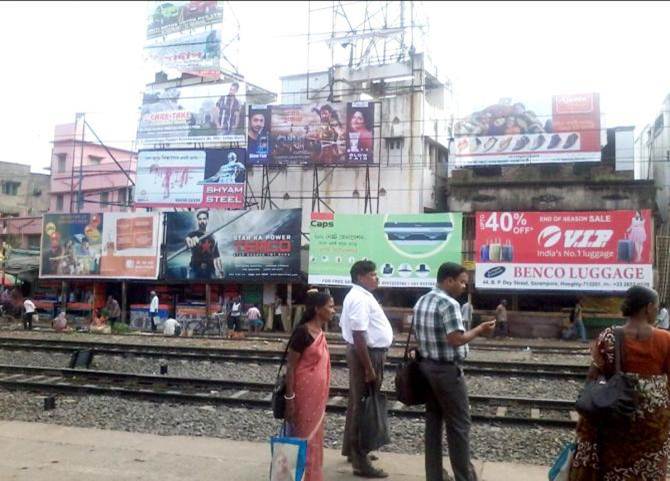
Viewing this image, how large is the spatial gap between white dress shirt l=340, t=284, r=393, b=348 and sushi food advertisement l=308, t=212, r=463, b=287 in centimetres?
1781

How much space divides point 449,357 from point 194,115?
2968 centimetres

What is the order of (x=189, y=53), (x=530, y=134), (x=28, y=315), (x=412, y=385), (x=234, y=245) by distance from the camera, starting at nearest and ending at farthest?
(x=412, y=385) < (x=28, y=315) < (x=234, y=245) < (x=530, y=134) < (x=189, y=53)

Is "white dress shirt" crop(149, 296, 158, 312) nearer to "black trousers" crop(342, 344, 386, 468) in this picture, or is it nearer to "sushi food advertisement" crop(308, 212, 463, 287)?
"sushi food advertisement" crop(308, 212, 463, 287)

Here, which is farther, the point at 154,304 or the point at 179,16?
the point at 179,16

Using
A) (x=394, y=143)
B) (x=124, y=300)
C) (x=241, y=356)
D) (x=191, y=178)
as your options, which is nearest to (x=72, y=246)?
(x=124, y=300)

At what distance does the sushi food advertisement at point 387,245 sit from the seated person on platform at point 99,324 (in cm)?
756

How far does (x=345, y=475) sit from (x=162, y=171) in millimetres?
26466

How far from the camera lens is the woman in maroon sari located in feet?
15.0

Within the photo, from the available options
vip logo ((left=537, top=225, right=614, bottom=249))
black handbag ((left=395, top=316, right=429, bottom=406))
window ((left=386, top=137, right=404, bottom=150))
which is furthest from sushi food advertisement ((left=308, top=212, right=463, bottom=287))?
black handbag ((left=395, top=316, right=429, bottom=406))

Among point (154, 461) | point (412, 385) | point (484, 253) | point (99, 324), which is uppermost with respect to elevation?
point (484, 253)

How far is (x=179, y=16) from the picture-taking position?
37625 millimetres

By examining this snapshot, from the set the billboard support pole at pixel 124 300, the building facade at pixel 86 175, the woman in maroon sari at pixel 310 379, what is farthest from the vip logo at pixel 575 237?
the building facade at pixel 86 175

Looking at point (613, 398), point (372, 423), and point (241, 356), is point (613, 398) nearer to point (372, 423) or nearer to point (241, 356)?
point (372, 423)

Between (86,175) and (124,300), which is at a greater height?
(86,175)
